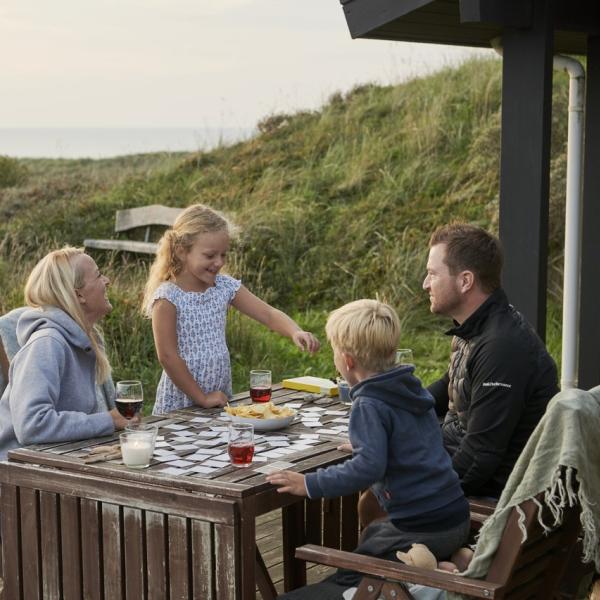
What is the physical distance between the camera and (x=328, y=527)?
14.0ft

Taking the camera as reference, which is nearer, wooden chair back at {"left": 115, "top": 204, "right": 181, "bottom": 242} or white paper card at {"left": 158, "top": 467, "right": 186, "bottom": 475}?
white paper card at {"left": 158, "top": 467, "right": 186, "bottom": 475}

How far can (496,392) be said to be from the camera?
3291 millimetres

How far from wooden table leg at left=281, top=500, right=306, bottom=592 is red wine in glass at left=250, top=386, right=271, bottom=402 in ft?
1.59

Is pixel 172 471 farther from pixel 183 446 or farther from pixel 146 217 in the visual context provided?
pixel 146 217

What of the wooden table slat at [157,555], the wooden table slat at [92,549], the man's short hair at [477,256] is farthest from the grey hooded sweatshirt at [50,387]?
the man's short hair at [477,256]

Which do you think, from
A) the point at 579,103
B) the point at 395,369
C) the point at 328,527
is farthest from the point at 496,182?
the point at 395,369

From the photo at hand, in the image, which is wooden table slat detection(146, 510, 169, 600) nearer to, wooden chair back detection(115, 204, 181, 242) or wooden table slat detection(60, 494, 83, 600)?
wooden table slat detection(60, 494, 83, 600)

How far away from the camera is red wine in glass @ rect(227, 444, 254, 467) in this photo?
3.13 m

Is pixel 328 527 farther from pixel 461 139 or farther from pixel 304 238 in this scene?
pixel 461 139

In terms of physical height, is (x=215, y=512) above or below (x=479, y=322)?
below

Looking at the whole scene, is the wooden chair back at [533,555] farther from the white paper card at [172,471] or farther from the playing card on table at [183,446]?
the playing card on table at [183,446]

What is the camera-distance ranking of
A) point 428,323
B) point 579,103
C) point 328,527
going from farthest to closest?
point 428,323, point 579,103, point 328,527

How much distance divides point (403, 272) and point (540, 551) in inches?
341

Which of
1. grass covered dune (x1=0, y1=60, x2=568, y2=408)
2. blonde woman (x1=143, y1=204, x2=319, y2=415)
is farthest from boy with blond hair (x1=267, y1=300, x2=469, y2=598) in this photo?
grass covered dune (x1=0, y1=60, x2=568, y2=408)
